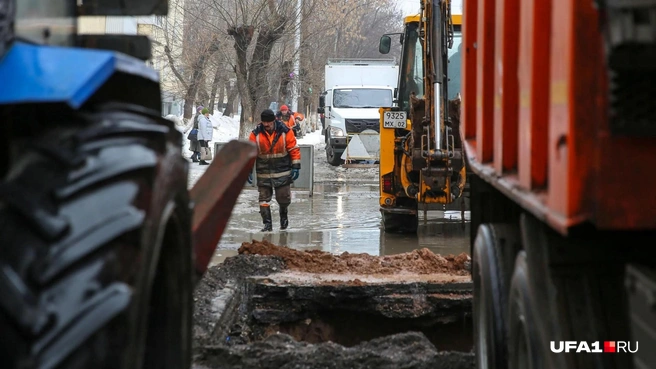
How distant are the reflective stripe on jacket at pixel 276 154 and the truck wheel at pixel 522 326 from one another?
32.7 ft

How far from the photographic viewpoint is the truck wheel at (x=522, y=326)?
330cm

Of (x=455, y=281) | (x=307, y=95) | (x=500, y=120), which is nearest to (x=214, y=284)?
(x=455, y=281)

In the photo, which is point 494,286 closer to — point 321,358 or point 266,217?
point 321,358

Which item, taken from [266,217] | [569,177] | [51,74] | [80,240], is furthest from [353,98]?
[80,240]

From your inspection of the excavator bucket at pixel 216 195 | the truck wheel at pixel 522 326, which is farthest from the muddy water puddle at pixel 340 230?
the truck wheel at pixel 522 326

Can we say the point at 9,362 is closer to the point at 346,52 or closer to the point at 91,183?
the point at 91,183

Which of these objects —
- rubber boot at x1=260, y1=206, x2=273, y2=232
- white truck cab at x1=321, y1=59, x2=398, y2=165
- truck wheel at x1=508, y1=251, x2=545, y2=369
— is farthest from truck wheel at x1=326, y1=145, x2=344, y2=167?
truck wheel at x1=508, y1=251, x2=545, y2=369

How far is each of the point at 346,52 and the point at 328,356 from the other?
63645 millimetres

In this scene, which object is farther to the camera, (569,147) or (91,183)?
(569,147)

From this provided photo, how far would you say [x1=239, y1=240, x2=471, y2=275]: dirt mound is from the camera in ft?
29.1

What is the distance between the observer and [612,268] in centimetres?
295

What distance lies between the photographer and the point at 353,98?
29.9 metres

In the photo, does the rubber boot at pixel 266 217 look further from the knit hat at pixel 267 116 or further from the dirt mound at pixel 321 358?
the dirt mound at pixel 321 358

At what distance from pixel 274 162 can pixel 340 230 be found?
4.46 feet
